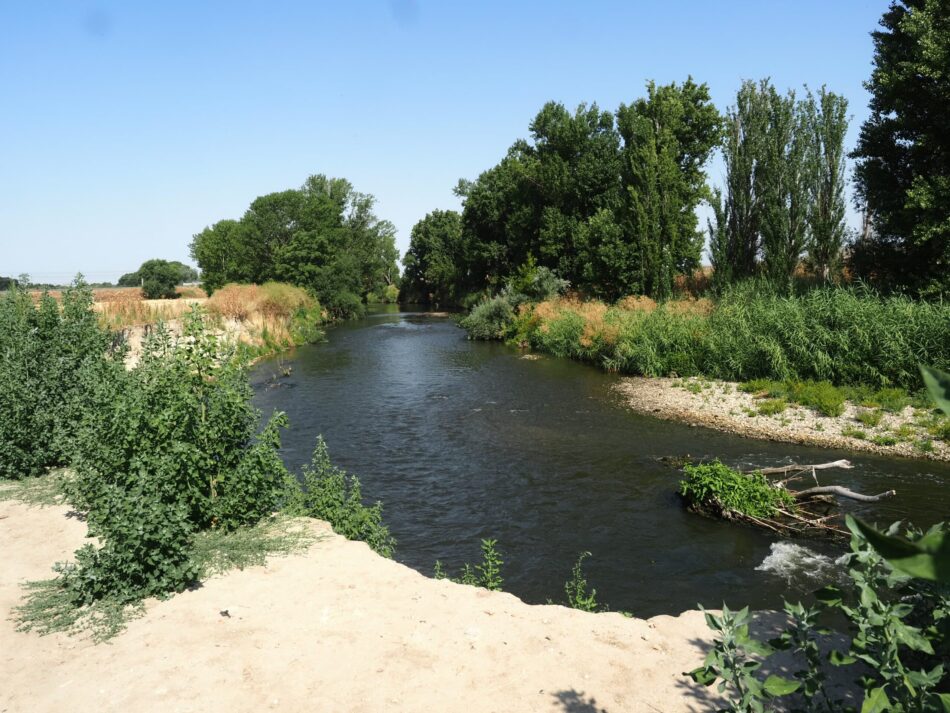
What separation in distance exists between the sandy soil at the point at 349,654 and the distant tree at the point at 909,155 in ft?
65.8

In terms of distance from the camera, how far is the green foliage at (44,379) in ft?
35.9

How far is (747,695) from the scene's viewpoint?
3.54 meters

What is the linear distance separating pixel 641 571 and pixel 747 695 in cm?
702

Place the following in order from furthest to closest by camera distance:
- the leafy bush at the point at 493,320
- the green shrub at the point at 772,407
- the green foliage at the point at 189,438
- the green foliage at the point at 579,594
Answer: the leafy bush at the point at 493,320 → the green shrub at the point at 772,407 → the green foliage at the point at 189,438 → the green foliage at the point at 579,594

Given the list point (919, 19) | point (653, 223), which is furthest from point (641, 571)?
point (653, 223)

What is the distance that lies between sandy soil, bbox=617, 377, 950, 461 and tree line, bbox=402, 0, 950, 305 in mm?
7162

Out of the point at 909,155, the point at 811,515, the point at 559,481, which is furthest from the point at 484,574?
the point at 909,155

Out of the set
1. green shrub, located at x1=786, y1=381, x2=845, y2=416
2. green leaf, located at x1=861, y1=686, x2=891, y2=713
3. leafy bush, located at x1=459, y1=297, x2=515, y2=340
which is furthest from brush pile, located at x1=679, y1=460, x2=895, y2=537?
leafy bush, located at x1=459, y1=297, x2=515, y2=340

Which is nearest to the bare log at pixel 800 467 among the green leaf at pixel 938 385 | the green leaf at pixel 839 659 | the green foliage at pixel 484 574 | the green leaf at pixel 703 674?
the green foliage at pixel 484 574

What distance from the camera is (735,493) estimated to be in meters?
12.0

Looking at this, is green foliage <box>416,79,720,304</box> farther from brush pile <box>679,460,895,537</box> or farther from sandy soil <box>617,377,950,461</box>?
brush pile <box>679,460,895,537</box>

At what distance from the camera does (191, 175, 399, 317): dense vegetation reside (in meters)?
63.2

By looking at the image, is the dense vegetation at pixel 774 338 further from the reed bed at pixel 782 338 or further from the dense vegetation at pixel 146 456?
the dense vegetation at pixel 146 456

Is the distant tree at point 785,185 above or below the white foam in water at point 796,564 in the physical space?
above
